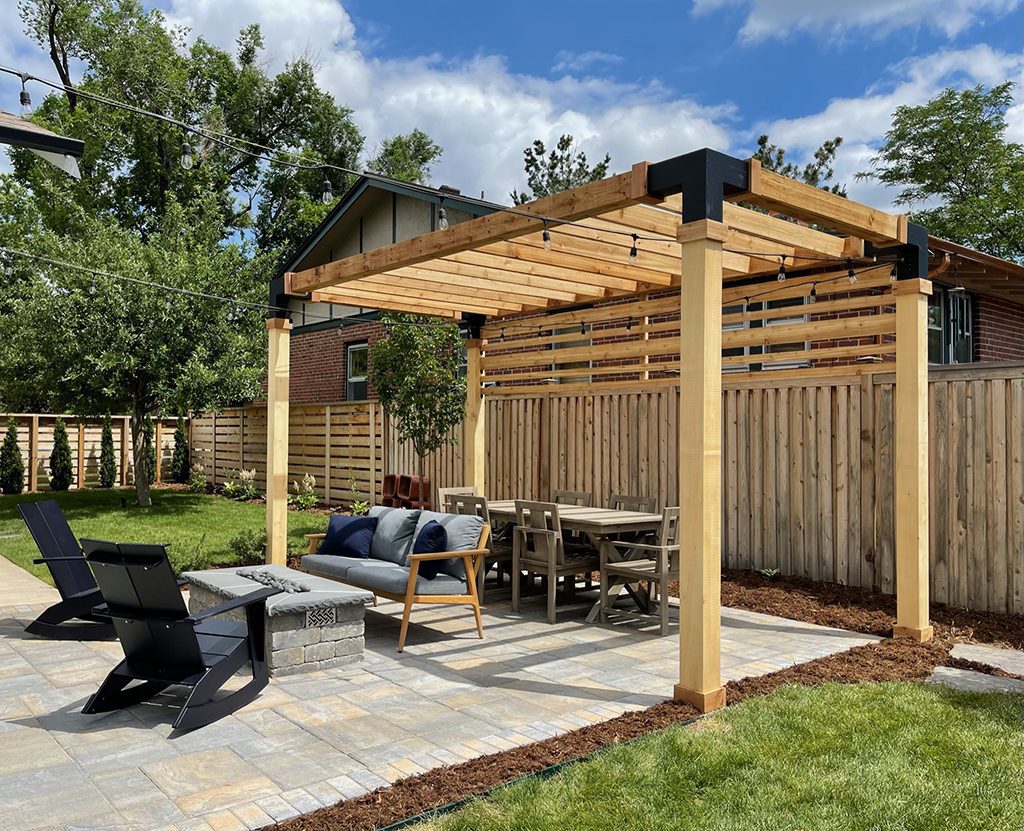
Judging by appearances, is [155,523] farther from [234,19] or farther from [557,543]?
[234,19]

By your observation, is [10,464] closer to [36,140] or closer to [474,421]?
[474,421]

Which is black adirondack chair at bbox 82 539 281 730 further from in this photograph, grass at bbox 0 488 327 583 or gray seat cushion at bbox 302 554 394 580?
grass at bbox 0 488 327 583

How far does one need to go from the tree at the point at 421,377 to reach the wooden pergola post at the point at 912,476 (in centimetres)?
602

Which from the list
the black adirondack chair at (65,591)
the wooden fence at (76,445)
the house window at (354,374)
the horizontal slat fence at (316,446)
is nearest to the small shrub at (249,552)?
the black adirondack chair at (65,591)

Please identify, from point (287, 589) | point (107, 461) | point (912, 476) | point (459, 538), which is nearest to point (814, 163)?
point (912, 476)

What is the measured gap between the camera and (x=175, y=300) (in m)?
14.2

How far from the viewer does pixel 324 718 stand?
4492 millimetres

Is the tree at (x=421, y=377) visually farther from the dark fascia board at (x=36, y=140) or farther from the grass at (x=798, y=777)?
the grass at (x=798, y=777)

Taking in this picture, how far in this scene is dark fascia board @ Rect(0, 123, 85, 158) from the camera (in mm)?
4945

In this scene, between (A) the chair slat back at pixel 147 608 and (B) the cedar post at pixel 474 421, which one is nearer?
(A) the chair slat back at pixel 147 608

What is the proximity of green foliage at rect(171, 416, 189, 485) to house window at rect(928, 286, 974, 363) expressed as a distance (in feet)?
53.3

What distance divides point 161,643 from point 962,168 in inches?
982

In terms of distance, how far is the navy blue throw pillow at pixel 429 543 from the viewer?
637cm

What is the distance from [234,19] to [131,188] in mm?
→ 6991
